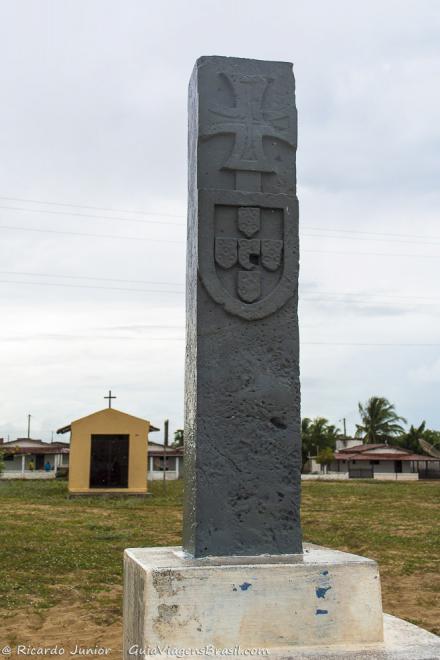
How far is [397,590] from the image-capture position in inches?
324

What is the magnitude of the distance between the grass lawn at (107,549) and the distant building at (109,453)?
3.61 ft


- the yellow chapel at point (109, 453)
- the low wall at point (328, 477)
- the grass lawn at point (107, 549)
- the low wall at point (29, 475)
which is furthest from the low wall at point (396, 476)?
the yellow chapel at point (109, 453)

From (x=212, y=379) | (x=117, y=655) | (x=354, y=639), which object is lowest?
(x=117, y=655)

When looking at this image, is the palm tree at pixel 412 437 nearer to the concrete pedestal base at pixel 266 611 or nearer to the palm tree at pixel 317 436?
the palm tree at pixel 317 436

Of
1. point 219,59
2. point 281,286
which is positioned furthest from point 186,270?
point 219,59

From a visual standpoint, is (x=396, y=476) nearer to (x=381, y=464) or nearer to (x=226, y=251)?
(x=381, y=464)

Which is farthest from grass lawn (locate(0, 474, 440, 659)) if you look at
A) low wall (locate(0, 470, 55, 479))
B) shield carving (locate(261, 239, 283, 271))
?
low wall (locate(0, 470, 55, 479))

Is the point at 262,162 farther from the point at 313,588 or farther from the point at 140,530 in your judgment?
the point at 140,530

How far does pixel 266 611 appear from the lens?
271 centimetres

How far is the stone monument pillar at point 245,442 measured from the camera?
8.79ft

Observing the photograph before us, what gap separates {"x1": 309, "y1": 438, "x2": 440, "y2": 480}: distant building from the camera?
1612 inches

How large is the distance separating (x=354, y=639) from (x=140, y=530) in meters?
11.0

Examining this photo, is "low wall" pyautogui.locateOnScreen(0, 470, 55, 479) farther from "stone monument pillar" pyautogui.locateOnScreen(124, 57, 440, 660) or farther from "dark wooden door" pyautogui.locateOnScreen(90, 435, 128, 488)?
"stone monument pillar" pyautogui.locateOnScreen(124, 57, 440, 660)

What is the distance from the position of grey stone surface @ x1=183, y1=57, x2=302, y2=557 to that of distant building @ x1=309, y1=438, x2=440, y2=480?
38415 mm
